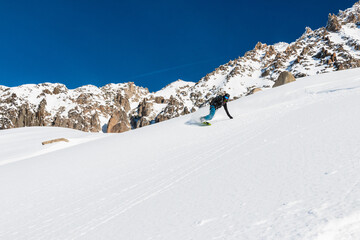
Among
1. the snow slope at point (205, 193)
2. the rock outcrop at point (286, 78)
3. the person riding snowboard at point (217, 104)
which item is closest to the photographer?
the snow slope at point (205, 193)

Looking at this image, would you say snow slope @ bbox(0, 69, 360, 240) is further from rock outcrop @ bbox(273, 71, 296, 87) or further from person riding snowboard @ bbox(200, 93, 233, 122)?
rock outcrop @ bbox(273, 71, 296, 87)

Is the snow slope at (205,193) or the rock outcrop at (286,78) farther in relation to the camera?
the rock outcrop at (286,78)

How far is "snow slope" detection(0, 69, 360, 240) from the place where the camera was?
227cm

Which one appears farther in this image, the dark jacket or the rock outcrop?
the rock outcrop

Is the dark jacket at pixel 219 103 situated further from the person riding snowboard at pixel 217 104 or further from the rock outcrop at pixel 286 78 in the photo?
the rock outcrop at pixel 286 78

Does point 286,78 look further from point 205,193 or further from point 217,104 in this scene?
point 205,193

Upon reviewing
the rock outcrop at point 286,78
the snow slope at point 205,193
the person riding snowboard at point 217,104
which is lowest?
the snow slope at point 205,193

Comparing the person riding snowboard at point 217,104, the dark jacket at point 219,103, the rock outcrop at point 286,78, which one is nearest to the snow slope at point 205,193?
the person riding snowboard at point 217,104

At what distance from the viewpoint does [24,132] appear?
18516 mm

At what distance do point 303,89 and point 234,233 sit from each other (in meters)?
14.8

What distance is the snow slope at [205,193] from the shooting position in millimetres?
2266

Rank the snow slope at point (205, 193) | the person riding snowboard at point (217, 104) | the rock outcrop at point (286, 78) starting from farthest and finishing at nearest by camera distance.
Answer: the rock outcrop at point (286, 78) → the person riding snowboard at point (217, 104) → the snow slope at point (205, 193)

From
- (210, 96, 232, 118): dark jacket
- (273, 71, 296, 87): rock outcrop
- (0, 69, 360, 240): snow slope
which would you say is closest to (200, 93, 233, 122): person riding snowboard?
(210, 96, 232, 118): dark jacket

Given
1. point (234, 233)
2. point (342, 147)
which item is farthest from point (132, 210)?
point (342, 147)
